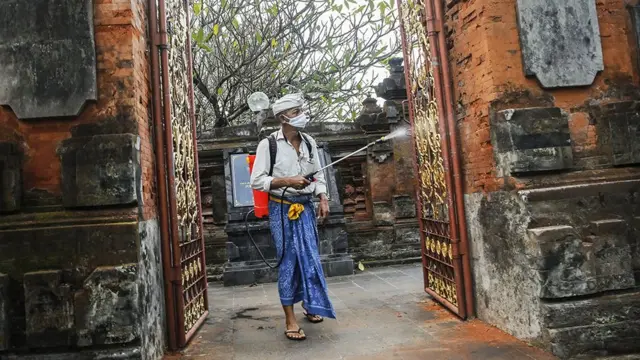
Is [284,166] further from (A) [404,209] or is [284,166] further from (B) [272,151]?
(A) [404,209]

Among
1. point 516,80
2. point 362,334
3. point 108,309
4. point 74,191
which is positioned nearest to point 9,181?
point 74,191

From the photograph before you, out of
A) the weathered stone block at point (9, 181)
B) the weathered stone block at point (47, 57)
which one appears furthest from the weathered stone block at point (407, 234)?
the weathered stone block at point (9, 181)

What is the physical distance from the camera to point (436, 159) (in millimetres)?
4703

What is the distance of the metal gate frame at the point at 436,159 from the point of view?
4.21 metres

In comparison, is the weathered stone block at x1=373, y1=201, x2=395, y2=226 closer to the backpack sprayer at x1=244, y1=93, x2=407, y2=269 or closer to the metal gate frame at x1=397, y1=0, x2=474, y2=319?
the backpack sprayer at x1=244, y1=93, x2=407, y2=269

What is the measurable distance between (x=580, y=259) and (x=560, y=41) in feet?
5.34

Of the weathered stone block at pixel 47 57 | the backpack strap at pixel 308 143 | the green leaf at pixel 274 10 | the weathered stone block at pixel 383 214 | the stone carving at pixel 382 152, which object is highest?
the green leaf at pixel 274 10

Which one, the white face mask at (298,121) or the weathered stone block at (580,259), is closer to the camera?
the weathered stone block at (580,259)

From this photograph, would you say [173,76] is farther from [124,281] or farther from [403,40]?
[403,40]

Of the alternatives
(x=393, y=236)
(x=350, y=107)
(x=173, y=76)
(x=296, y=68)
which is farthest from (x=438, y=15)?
(x=350, y=107)

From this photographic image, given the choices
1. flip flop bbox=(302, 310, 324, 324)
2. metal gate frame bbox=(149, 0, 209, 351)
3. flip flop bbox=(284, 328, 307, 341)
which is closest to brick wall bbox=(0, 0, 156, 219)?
metal gate frame bbox=(149, 0, 209, 351)

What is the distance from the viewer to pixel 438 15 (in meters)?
4.27

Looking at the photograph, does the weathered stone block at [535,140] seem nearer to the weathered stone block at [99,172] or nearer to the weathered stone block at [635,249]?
the weathered stone block at [635,249]

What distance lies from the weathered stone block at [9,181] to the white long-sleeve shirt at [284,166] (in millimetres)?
1698
